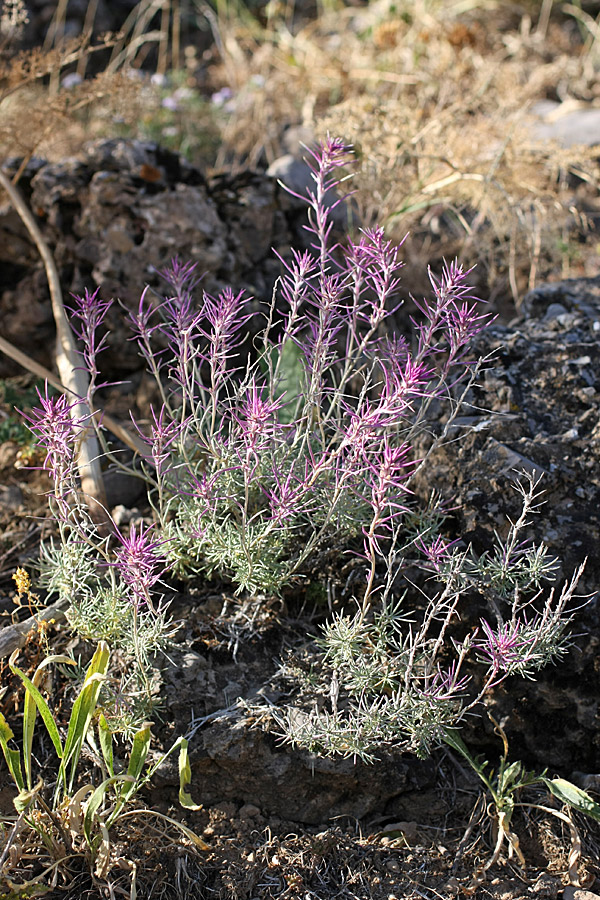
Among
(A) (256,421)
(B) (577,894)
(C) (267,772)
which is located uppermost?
(A) (256,421)

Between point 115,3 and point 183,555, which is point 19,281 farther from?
point 115,3

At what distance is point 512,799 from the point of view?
2135 millimetres

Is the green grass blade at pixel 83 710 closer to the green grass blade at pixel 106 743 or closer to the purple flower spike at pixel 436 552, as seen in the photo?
the green grass blade at pixel 106 743

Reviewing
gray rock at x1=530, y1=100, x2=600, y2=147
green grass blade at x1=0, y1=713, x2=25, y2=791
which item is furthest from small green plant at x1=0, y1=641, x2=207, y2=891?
gray rock at x1=530, y1=100, x2=600, y2=147

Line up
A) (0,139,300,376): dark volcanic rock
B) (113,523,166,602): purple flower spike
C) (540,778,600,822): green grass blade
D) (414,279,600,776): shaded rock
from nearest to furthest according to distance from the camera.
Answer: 1. (113,523,166,602): purple flower spike
2. (540,778,600,822): green grass blade
3. (414,279,600,776): shaded rock
4. (0,139,300,376): dark volcanic rock

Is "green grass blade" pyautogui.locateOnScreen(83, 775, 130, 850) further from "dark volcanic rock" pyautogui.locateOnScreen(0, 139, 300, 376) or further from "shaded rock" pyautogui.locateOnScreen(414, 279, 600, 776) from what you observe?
"dark volcanic rock" pyautogui.locateOnScreen(0, 139, 300, 376)

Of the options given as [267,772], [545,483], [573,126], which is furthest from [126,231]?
[573,126]

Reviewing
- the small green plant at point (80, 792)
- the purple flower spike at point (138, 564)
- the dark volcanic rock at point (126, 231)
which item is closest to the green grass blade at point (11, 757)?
the small green plant at point (80, 792)

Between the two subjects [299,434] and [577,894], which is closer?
[577,894]

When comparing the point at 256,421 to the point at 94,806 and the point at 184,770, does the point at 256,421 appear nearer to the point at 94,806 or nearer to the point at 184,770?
the point at 184,770

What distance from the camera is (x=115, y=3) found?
274 inches

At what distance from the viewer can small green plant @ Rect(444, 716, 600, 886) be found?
204cm

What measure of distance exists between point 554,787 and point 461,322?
4.19 ft

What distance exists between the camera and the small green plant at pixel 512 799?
204 centimetres
